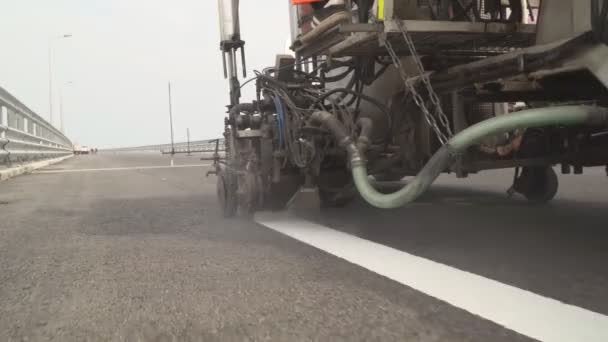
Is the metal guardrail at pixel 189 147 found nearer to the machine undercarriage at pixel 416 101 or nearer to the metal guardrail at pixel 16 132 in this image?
the machine undercarriage at pixel 416 101

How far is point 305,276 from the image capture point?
2803 mm

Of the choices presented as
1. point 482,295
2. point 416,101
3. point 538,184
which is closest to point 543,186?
point 538,184

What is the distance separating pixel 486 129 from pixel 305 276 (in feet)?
3.94

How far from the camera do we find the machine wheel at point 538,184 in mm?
5301

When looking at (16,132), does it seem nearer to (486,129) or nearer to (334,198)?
(334,198)

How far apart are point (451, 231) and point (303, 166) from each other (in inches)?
51.1

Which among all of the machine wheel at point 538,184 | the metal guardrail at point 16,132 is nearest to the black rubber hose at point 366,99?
the machine wheel at point 538,184

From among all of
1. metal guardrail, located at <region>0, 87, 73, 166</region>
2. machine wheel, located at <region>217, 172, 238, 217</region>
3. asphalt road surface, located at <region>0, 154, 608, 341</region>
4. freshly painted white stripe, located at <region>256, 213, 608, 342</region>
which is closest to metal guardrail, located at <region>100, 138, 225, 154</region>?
machine wheel, located at <region>217, 172, 238, 217</region>

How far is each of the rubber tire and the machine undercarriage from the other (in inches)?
0.4

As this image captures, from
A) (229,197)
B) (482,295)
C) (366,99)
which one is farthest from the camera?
(229,197)

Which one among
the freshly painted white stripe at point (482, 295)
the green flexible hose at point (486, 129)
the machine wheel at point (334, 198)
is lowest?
A: the freshly painted white stripe at point (482, 295)

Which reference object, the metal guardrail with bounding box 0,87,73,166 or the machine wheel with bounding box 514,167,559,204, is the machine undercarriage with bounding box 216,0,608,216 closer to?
the machine wheel with bounding box 514,167,559,204

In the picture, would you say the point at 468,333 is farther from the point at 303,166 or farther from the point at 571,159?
the point at 303,166

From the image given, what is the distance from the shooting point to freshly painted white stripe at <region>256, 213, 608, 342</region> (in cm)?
196
